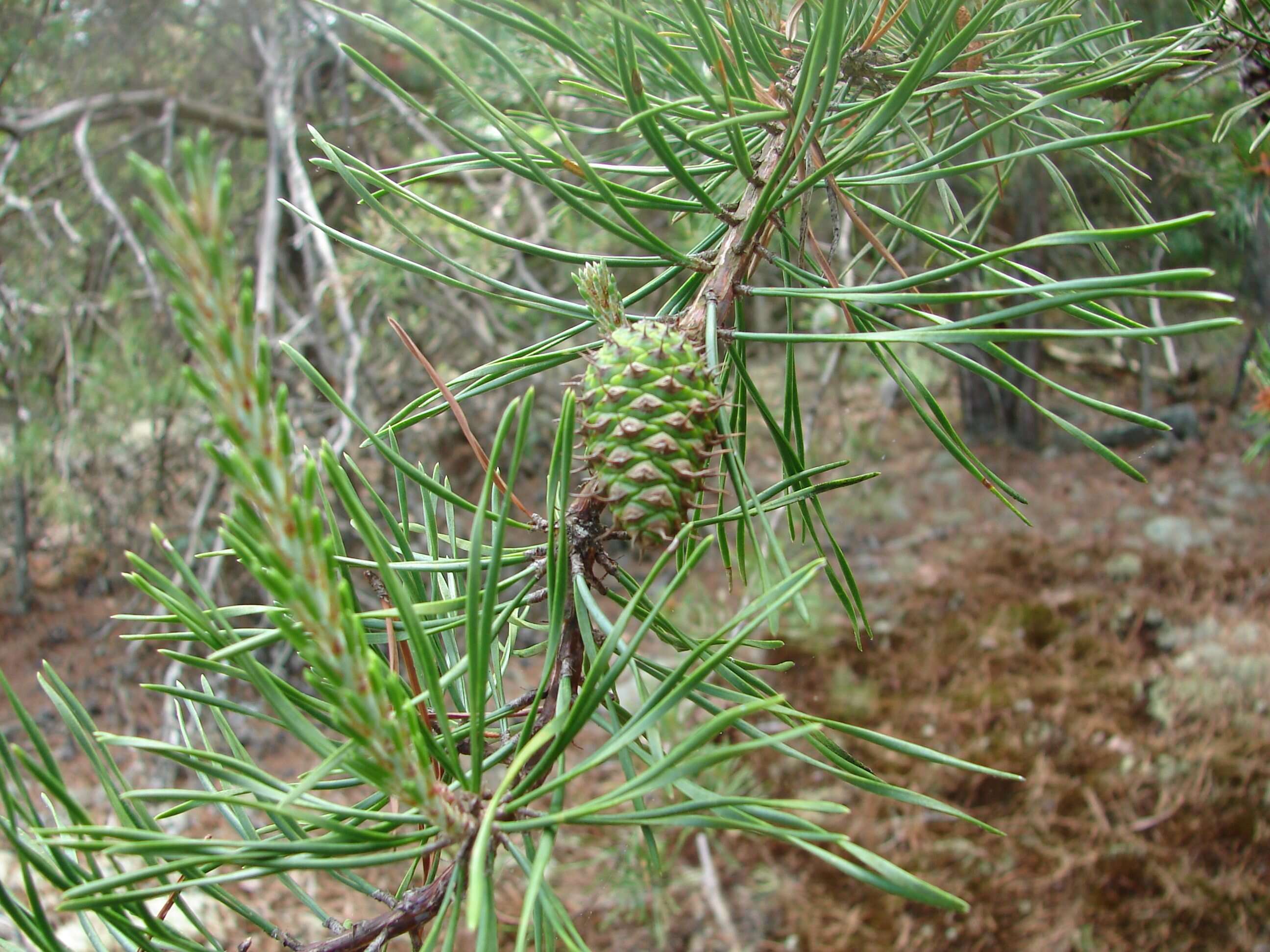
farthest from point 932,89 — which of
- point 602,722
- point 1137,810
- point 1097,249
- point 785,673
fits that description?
point 785,673

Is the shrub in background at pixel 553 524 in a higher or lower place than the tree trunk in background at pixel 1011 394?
higher

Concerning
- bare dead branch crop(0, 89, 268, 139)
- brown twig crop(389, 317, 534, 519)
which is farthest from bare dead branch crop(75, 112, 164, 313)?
brown twig crop(389, 317, 534, 519)

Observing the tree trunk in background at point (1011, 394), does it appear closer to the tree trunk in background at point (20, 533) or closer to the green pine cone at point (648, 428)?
the green pine cone at point (648, 428)

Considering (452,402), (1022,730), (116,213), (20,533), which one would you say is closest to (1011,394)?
(1022,730)

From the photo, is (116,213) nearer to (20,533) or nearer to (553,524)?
(20,533)

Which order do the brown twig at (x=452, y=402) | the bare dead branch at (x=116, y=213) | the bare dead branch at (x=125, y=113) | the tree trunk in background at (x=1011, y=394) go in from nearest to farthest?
the brown twig at (x=452, y=402) → the bare dead branch at (x=116, y=213) → the bare dead branch at (x=125, y=113) → the tree trunk in background at (x=1011, y=394)

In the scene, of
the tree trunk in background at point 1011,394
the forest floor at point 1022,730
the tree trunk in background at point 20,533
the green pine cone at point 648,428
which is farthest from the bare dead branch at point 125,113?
the tree trunk in background at point 1011,394

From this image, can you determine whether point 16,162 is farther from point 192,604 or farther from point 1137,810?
point 1137,810
